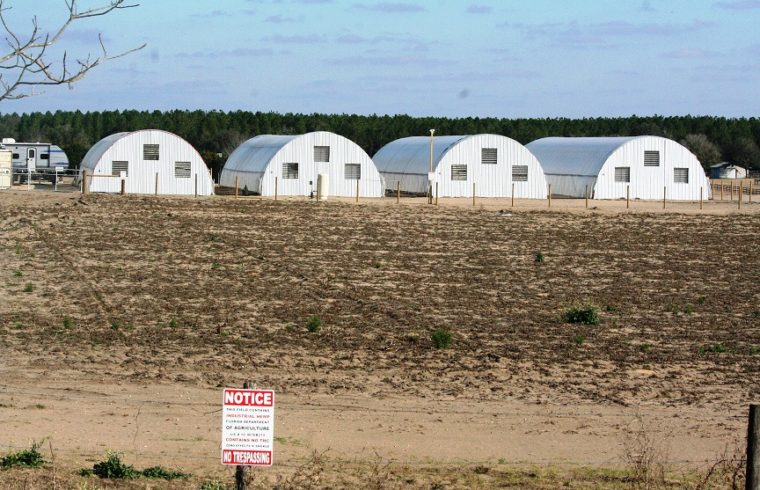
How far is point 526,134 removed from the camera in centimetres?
12781

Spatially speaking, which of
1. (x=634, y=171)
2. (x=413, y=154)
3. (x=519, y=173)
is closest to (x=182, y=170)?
(x=413, y=154)

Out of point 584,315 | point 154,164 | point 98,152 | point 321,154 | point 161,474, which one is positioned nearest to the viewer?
point 161,474

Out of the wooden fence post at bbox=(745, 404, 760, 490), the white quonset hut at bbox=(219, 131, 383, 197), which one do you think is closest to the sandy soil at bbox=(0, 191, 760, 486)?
the wooden fence post at bbox=(745, 404, 760, 490)

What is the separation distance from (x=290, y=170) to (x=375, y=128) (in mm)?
60323

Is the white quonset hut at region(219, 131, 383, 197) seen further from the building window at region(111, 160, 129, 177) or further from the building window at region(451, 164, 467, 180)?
the building window at region(111, 160, 129, 177)

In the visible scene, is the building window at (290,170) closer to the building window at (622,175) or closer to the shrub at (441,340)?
the building window at (622,175)

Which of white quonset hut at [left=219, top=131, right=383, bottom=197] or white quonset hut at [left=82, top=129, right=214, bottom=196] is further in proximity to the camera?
white quonset hut at [left=219, top=131, right=383, bottom=197]

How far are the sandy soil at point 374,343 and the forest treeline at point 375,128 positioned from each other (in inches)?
3062

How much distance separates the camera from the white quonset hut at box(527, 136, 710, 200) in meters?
70.9

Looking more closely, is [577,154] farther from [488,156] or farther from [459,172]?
[459,172]

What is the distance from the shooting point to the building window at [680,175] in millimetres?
72625

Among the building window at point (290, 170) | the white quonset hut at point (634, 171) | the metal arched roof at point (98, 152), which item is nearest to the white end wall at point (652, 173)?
the white quonset hut at point (634, 171)

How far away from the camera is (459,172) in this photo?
2719 inches

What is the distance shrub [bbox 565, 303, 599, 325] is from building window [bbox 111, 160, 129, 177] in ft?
145
